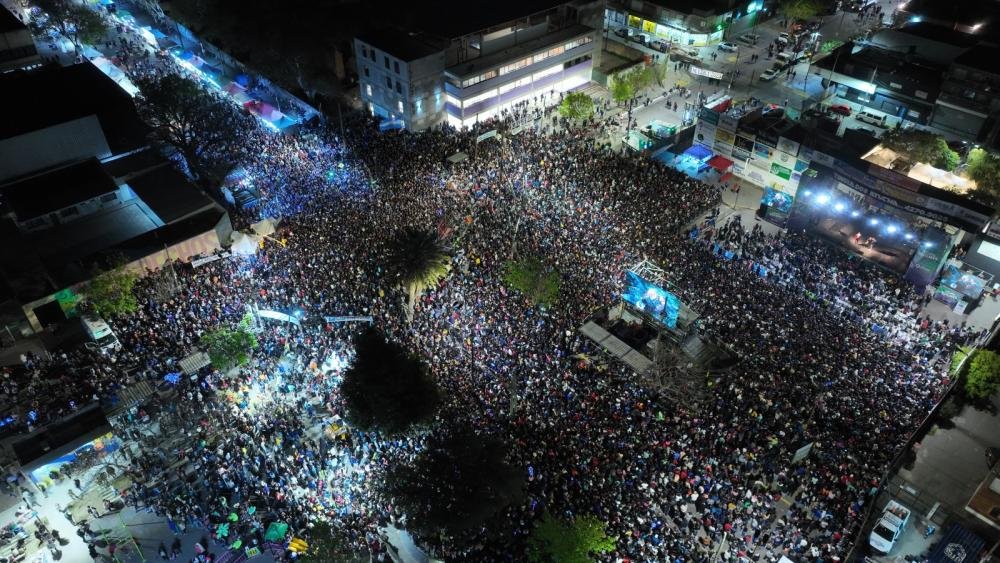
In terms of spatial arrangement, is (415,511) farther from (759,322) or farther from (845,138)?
(845,138)

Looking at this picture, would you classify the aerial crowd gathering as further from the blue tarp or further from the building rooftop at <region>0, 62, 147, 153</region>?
the building rooftop at <region>0, 62, 147, 153</region>

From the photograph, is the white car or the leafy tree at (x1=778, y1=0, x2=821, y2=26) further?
the leafy tree at (x1=778, y1=0, x2=821, y2=26)

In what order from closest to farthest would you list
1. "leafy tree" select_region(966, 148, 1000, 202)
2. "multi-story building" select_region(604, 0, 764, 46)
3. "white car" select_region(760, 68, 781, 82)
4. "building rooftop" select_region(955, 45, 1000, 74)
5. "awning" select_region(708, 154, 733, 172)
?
1. "leafy tree" select_region(966, 148, 1000, 202)
2. "awning" select_region(708, 154, 733, 172)
3. "building rooftop" select_region(955, 45, 1000, 74)
4. "white car" select_region(760, 68, 781, 82)
5. "multi-story building" select_region(604, 0, 764, 46)

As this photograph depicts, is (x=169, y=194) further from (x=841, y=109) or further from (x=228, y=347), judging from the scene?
(x=841, y=109)

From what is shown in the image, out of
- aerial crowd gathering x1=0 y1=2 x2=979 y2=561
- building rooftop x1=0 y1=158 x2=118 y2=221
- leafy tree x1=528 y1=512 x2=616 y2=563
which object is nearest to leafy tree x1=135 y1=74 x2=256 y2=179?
building rooftop x1=0 y1=158 x2=118 y2=221

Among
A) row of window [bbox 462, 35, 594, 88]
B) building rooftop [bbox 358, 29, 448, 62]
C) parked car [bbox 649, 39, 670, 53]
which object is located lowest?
parked car [bbox 649, 39, 670, 53]

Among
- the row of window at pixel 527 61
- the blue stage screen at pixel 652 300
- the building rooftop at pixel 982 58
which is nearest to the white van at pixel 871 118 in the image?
the building rooftop at pixel 982 58

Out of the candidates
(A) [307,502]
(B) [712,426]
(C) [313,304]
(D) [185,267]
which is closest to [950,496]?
(B) [712,426]
